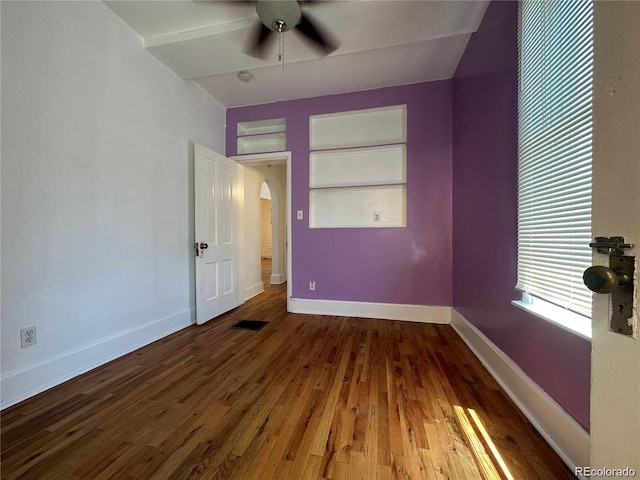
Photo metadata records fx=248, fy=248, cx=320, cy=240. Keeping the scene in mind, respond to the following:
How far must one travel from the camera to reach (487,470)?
41.4 inches

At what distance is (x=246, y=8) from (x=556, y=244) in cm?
264

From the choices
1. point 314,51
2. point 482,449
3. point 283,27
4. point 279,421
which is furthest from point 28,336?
point 314,51

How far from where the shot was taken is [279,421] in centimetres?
134

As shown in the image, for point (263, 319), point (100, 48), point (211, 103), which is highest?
point (211, 103)

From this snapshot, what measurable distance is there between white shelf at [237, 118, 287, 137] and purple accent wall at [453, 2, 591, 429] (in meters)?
2.23

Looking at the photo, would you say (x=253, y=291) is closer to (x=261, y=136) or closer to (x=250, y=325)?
(x=250, y=325)

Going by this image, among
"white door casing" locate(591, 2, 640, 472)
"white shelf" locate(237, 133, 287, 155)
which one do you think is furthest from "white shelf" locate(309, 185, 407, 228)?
"white door casing" locate(591, 2, 640, 472)

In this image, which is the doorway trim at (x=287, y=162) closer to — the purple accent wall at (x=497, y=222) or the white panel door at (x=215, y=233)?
the white panel door at (x=215, y=233)

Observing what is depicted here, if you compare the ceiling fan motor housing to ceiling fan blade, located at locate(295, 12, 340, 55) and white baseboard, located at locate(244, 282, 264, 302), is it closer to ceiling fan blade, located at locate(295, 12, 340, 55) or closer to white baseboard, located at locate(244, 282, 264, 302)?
ceiling fan blade, located at locate(295, 12, 340, 55)

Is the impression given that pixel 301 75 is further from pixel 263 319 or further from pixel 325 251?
pixel 263 319

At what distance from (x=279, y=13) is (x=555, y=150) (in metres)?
1.98

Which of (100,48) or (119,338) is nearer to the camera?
(100,48)

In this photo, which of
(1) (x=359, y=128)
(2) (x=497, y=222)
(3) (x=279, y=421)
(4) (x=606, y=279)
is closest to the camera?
(4) (x=606, y=279)

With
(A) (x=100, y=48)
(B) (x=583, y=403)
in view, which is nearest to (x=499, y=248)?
(B) (x=583, y=403)
